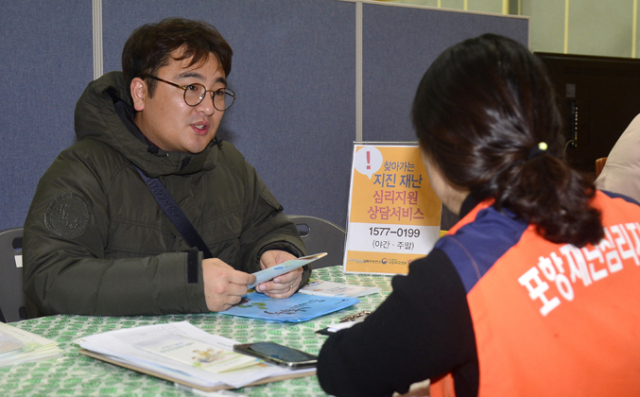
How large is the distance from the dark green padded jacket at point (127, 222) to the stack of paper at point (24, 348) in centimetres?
17

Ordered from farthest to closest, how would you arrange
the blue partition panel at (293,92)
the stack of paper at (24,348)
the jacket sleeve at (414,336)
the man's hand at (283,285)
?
1. the blue partition panel at (293,92)
2. the man's hand at (283,285)
3. the stack of paper at (24,348)
4. the jacket sleeve at (414,336)

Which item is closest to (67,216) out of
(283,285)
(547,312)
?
(283,285)

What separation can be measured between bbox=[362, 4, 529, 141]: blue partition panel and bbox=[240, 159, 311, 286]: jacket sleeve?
113 centimetres

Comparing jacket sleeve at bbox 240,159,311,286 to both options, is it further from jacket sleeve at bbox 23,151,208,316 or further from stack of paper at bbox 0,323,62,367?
stack of paper at bbox 0,323,62,367

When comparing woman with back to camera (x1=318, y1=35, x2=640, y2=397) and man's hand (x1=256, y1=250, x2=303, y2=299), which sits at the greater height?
woman with back to camera (x1=318, y1=35, x2=640, y2=397)

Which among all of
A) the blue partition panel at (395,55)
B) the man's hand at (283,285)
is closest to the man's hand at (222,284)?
the man's hand at (283,285)

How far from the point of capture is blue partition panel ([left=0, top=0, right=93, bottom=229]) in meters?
2.11

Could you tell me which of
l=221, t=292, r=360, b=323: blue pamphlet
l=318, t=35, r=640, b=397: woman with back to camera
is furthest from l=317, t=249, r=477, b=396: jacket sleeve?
l=221, t=292, r=360, b=323: blue pamphlet

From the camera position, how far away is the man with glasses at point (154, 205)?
4.16ft

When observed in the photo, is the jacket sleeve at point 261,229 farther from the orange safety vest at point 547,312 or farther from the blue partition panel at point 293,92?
the orange safety vest at point 547,312

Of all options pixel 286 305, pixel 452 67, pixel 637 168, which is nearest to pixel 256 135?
pixel 286 305

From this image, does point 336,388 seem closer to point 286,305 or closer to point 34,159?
point 286,305

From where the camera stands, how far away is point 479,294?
0.69 m

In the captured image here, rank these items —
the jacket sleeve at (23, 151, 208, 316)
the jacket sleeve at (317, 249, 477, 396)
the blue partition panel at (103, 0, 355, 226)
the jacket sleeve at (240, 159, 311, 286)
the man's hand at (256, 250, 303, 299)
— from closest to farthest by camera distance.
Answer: the jacket sleeve at (317, 249, 477, 396), the jacket sleeve at (23, 151, 208, 316), the man's hand at (256, 250, 303, 299), the jacket sleeve at (240, 159, 311, 286), the blue partition panel at (103, 0, 355, 226)
